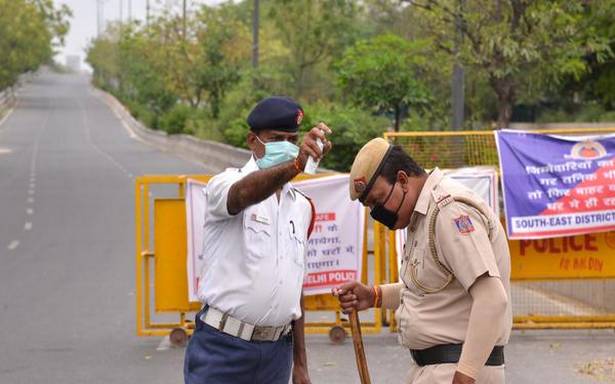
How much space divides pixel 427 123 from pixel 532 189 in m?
14.2

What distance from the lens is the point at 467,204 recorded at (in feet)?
13.4

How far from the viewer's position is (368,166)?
13.5ft

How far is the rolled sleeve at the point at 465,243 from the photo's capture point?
3.98m

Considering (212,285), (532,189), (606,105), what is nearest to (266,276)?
(212,285)

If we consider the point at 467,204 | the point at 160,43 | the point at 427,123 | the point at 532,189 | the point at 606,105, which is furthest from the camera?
the point at 160,43

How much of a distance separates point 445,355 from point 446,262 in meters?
0.36

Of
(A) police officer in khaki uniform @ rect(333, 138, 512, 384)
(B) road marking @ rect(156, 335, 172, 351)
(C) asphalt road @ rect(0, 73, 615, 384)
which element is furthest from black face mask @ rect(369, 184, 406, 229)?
(B) road marking @ rect(156, 335, 172, 351)

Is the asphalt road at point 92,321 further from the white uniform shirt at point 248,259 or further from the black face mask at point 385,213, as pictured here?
the black face mask at point 385,213

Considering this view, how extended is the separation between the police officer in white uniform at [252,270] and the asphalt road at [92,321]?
12.0 feet

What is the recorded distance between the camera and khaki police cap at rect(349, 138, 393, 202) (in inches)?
161

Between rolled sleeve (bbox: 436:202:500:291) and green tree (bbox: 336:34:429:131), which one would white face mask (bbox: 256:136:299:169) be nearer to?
rolled sleeve (bbox: 436:202:500:291)

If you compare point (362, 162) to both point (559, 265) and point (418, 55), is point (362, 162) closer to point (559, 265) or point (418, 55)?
point (559, 265)

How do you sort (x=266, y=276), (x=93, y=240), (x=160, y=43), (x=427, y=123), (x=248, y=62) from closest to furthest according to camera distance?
(x=266, y=276) → (x=93, y=240) → (x=427, y=123) → (x=248, y=62) → (x=160, y=43)

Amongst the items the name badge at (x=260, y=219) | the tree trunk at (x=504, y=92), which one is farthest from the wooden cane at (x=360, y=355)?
the tree trunk at (x=504, y=92)
